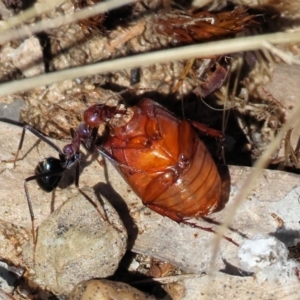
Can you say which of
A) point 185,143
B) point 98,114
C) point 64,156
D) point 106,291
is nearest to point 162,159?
point 185,143

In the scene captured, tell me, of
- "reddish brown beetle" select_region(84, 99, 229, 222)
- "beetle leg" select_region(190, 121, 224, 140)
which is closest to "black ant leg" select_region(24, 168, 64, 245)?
"reddish brown beetle" select_region(84, 99, 229, 222)

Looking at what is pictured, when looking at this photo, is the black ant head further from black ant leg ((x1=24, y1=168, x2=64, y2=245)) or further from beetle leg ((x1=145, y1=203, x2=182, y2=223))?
beetle leg ((x1=145, y1=203, x2=182, y2=223))

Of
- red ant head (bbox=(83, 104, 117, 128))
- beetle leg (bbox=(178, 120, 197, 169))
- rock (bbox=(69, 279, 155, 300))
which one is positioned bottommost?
rock (bbox=(69, 279, 155, 300))

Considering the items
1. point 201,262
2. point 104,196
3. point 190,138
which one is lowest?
point 201,262

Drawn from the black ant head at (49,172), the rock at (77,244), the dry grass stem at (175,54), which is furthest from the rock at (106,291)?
the dry grass stem at (175,54)

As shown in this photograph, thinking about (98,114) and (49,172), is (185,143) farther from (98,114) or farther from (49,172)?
(49,172)

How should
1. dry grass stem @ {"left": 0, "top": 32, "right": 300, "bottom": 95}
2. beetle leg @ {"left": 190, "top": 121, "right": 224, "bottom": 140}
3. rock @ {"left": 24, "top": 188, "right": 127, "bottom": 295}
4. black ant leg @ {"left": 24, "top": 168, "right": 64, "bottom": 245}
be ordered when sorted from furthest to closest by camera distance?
beetle leg @ {"left": 190, "top": 121, "right": 224, "bottom": 140} < black ant leg @ {"left": 24, "top": 168, "right": 64, "bottom": 245} < rock @ {"left": 24, "top": 188, "right": 127, "bottom": 295} < dry grass stem @ {"left": 0, "top": 32, "right": 300, "bottom": 95}

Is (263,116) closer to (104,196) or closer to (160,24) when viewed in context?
(160,24)

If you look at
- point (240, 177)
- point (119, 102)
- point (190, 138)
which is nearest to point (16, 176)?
point (119, 102)
